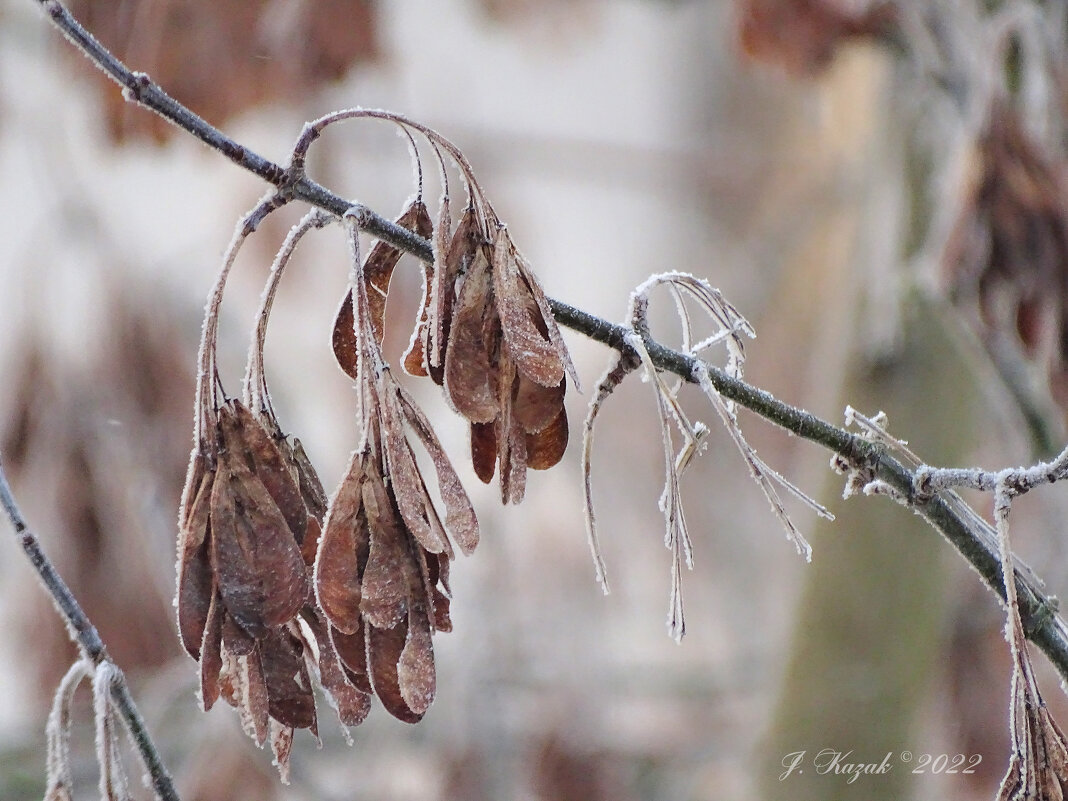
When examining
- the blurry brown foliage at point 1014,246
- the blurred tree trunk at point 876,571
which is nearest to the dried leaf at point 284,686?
the blurry brown foliage at point 1014,246

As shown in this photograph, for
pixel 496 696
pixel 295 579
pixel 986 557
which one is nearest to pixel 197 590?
pixel 295 579

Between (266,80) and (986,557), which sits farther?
(266,80)

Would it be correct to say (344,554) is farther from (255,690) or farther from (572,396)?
(572,396)

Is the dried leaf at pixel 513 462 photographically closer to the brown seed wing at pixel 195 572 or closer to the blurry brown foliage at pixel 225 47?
the brown seed wing at pixel 195 572

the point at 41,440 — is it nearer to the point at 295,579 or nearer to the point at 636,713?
the point at 295,579

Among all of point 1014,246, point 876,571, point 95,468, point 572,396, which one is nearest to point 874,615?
point 876,571
